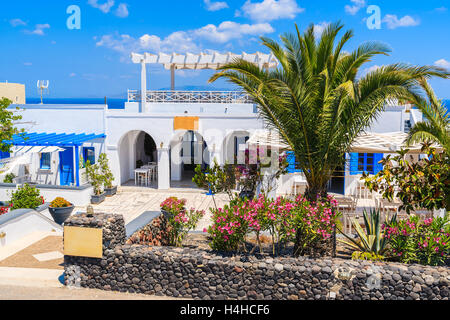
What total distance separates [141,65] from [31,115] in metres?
5.68

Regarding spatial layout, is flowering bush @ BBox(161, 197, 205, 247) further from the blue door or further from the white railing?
the blue door

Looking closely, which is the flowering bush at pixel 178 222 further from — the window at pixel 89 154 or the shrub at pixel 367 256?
the window at pixel 89 154

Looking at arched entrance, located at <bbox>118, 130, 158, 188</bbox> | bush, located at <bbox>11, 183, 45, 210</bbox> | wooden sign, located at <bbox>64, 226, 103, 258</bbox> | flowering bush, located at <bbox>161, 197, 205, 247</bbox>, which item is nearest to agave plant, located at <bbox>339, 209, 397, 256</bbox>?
flowering bush, located at <bbox>161, 197, 205, 247</bbox>

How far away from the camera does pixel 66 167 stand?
1883cm

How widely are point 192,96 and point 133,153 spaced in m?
4.47

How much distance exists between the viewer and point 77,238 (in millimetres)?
7234

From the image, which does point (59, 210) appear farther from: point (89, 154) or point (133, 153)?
point (133, 153)

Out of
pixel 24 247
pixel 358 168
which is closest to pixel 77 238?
pixel 24 247

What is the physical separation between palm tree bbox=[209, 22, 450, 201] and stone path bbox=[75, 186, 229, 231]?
18.1 ft

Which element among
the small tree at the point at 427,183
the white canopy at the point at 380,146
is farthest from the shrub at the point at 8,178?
the small tree at the point at 427,183

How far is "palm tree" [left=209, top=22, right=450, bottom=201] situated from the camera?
7559mm

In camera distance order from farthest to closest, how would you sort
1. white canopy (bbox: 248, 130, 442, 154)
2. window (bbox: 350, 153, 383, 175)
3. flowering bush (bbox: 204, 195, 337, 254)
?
window (bbox: 350, 153, 383, 175) < white canopy (bbox: 248, 130, 442, 154) < flowering bush (bbox: 204, 195, 337, 254)

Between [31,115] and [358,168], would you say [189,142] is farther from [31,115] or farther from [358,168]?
[358,168]

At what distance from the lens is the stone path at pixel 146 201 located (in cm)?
1441
